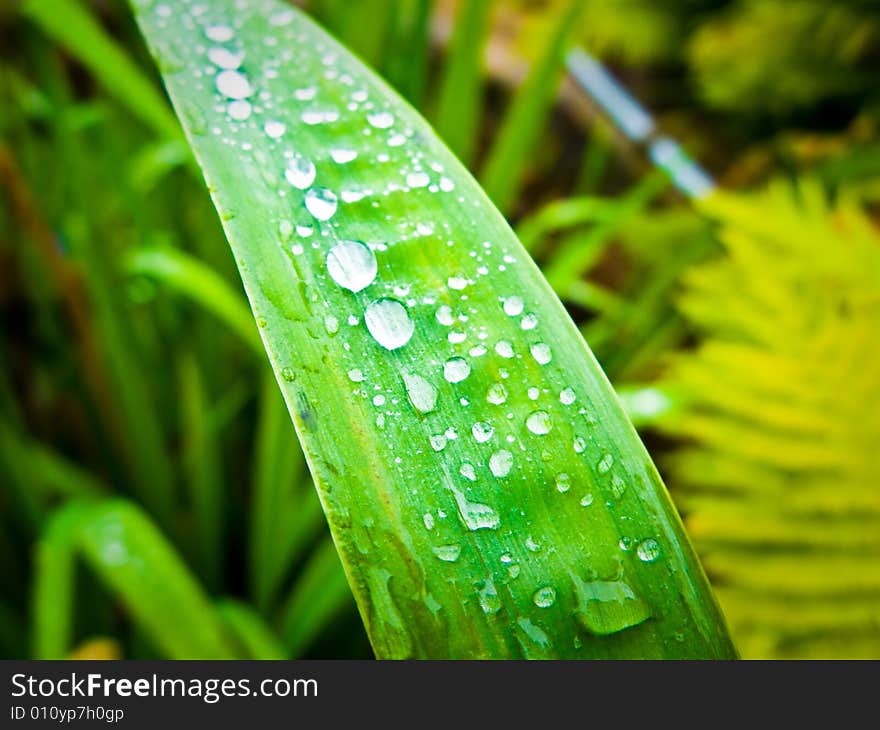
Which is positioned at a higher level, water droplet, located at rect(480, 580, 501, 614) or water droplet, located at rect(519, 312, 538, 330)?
water droplet, located at rect(519, 312, 538, 330)

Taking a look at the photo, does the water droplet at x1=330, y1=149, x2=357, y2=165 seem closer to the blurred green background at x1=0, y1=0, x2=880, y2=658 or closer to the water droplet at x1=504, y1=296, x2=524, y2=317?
the water droplet at x1=504, y1=296, x2=524, y2=317

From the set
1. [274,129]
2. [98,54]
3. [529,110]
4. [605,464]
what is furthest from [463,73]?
[605,464]

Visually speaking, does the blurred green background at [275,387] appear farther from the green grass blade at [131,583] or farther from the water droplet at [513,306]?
the water droplet at [513,306]

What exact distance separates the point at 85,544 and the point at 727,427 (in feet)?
1.70

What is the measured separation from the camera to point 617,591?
21 cm

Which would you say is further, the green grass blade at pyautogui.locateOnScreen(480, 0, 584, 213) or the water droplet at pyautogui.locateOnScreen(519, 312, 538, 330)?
the green grass blade at pyautogui.locateOnScreen(480, 0, 584, 213)

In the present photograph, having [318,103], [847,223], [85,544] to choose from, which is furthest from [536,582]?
[847,223]

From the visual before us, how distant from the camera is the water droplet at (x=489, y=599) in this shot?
0.20 metres

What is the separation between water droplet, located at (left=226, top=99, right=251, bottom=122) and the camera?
261 millimetres

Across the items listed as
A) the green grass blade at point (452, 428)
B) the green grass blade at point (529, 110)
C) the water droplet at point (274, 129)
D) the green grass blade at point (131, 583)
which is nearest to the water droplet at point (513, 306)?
the green grass blade at point (452, 428)

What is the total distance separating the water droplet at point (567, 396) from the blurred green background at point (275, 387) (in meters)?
0.34

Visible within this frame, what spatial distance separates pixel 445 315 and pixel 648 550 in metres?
0.10

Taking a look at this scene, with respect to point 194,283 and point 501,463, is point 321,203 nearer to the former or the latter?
point 501,463

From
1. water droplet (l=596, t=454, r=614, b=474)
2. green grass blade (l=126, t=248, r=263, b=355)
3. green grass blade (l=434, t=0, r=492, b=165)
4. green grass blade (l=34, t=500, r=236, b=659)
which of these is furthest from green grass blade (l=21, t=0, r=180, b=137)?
water droplet (l=596, t=454, r=614, b=474)
